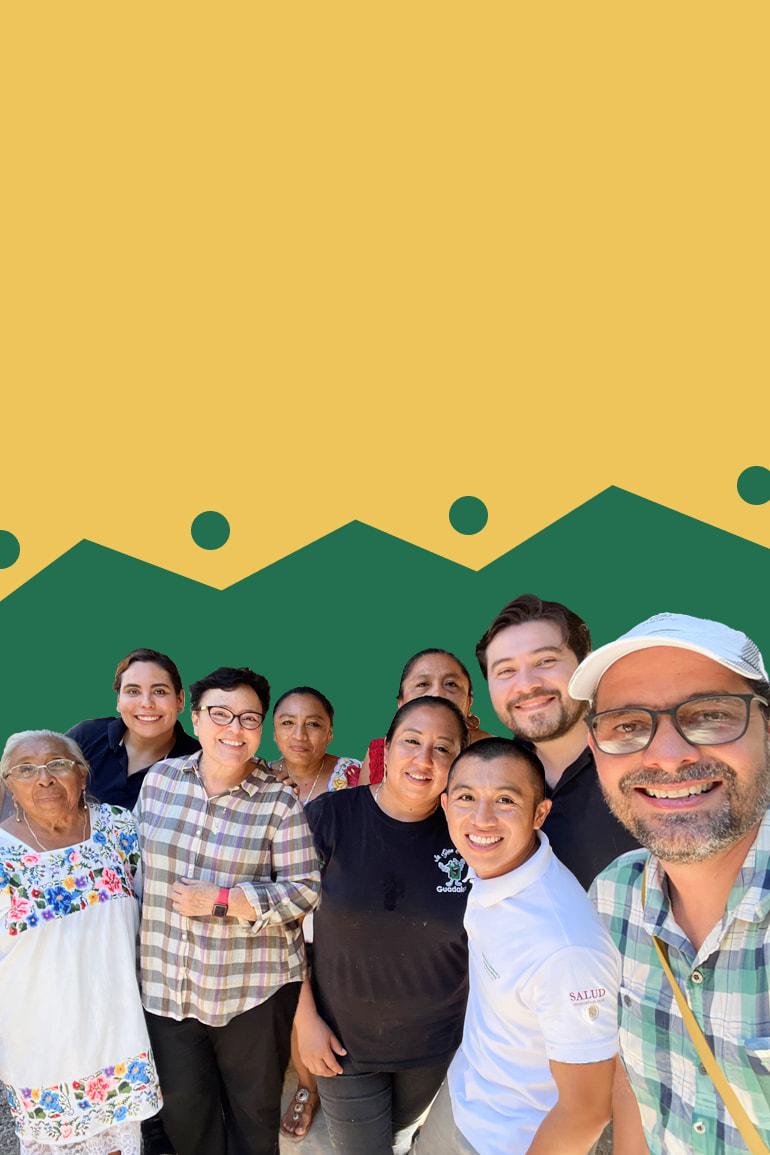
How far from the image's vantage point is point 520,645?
264 centimetres

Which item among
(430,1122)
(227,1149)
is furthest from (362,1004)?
(227,1149)

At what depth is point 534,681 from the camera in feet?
8.43

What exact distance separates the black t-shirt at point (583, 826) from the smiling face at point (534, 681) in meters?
0.14

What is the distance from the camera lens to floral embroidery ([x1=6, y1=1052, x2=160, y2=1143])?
2539mm

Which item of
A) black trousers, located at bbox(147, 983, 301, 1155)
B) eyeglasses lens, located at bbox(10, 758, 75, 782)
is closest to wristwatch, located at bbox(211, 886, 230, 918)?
black trousers, located at bbox(147, 983, 301, 1155)

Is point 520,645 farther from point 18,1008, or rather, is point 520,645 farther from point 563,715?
point 18,1008

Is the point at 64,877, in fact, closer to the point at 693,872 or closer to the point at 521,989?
the point at 521,989

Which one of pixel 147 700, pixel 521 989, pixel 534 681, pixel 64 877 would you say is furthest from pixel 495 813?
pixel 147 700

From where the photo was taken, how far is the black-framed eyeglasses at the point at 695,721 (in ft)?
4.79

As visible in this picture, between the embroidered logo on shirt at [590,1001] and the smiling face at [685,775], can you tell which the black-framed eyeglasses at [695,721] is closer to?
the smiling face at [685,775]

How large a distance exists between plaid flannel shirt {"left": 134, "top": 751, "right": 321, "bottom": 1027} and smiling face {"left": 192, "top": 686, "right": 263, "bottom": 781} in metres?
0.11

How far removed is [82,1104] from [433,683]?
189 cm

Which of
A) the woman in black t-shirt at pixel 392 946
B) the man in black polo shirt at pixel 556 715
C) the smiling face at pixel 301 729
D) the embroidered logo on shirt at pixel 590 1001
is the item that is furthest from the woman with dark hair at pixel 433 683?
the embroidered logo on shirt at pixel 590 1001

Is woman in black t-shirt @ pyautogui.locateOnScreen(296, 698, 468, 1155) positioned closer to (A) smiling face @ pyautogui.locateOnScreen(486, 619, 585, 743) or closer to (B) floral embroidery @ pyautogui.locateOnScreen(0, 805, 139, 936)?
(A) smiling face @ pyautogui.locateOnScreen(486, 619, 585, 743)
